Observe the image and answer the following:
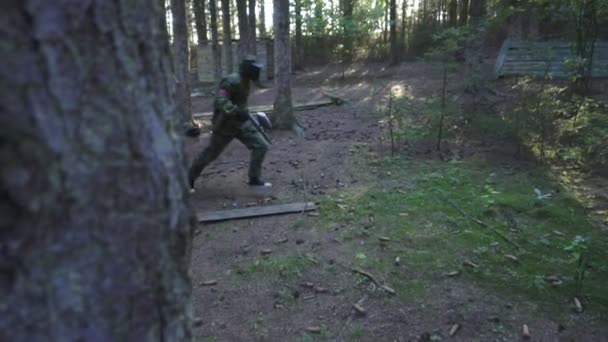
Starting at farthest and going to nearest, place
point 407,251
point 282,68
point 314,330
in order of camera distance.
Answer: point 282,68 < point 407,251 < point 314,330

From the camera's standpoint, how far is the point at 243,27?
18.9 meters

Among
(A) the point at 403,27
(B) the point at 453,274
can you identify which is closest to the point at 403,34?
(A) the point at 403,27

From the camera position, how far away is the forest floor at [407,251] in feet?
12.9

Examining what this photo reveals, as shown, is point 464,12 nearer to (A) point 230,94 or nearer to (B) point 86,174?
(A) point 230,94

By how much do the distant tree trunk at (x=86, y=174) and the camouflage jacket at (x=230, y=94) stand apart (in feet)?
19.2

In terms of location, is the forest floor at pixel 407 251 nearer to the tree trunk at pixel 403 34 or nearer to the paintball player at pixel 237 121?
the paintball player at pixel 237 121

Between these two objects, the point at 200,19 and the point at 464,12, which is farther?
the point at 200,19

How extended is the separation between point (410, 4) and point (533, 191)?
23.3 m

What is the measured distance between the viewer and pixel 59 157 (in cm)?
85

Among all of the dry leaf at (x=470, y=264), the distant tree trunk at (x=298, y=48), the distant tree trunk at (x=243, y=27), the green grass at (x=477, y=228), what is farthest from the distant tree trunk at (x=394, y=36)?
the dry leaf at (x=470, y=264)

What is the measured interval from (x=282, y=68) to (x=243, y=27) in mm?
8166

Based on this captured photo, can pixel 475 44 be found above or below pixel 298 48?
below

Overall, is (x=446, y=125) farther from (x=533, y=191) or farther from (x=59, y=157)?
(x=59, y=157)

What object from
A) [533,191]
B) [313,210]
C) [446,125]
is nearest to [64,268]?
[313,210]
